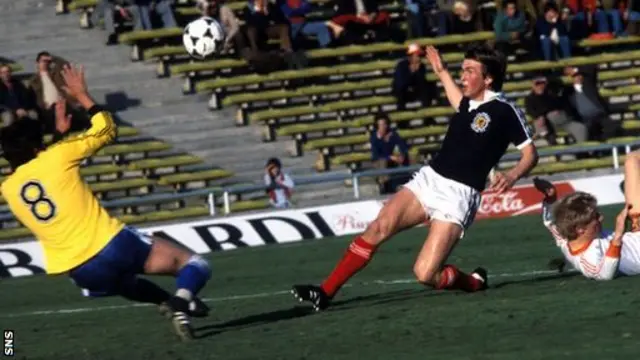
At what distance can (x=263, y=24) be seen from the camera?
2884 cm

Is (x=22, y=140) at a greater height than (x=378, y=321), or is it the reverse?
(x=22, y=140)

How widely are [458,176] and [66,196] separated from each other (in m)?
3.00

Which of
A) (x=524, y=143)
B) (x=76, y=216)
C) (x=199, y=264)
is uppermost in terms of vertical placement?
(x=76, y=216)

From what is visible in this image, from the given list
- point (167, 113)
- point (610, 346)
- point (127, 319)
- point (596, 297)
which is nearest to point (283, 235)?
point (167, 113)

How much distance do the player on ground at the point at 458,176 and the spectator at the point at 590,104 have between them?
53.0 feet

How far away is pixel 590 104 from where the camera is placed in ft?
97.1

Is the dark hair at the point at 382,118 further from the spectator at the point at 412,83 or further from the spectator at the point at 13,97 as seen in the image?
the spectator at the point at 13,97

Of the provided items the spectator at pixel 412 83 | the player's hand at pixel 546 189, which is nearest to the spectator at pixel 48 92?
the spectator at pixel 412 83

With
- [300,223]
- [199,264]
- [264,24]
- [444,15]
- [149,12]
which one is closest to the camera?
[199,264]

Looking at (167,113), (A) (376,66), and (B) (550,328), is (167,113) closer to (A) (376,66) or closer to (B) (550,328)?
(A) (376,66)

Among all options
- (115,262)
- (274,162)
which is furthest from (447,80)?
(274,162)

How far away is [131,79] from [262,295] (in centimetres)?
1243

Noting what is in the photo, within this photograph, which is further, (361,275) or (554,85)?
(554,85)

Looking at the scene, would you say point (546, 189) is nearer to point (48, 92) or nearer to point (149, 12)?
point (48, 92)
